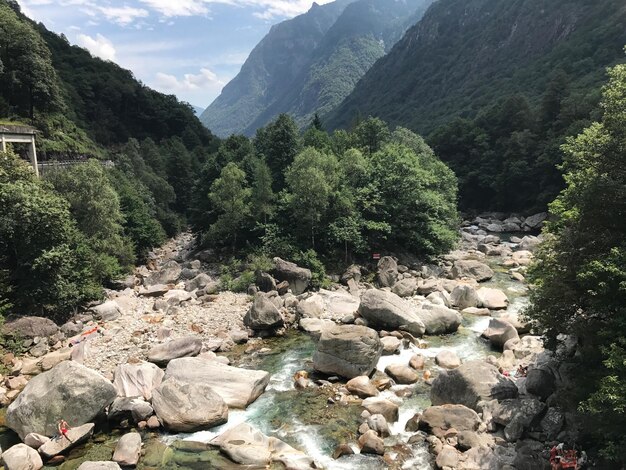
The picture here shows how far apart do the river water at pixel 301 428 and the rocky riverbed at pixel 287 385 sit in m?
0.08

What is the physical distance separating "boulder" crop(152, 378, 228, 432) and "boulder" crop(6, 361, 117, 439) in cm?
237

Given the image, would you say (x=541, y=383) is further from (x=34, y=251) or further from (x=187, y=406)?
(x=34, y=251)

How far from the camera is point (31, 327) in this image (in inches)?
1122

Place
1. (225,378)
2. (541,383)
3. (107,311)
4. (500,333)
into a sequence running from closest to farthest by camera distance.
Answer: (541,383)
(225,378)
(500,333)
(107,311)

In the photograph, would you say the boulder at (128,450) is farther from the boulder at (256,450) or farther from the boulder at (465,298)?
the boulder at (465,298)

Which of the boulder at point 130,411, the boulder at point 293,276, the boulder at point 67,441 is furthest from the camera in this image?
the boulder at point 293,276

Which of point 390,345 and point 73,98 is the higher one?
point 73,98

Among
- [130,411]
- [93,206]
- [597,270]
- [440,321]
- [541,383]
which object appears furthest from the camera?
[93,206]

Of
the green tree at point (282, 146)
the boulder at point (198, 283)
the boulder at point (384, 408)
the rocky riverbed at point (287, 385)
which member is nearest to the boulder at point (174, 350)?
the rocky riverbed at point (287, 385)

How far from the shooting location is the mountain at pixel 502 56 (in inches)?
4117

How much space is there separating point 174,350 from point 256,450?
1123 cm

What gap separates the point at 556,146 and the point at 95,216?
62639 mm

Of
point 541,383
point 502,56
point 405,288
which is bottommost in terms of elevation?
point 405,288

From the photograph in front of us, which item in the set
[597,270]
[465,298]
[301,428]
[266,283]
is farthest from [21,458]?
[465,298]
